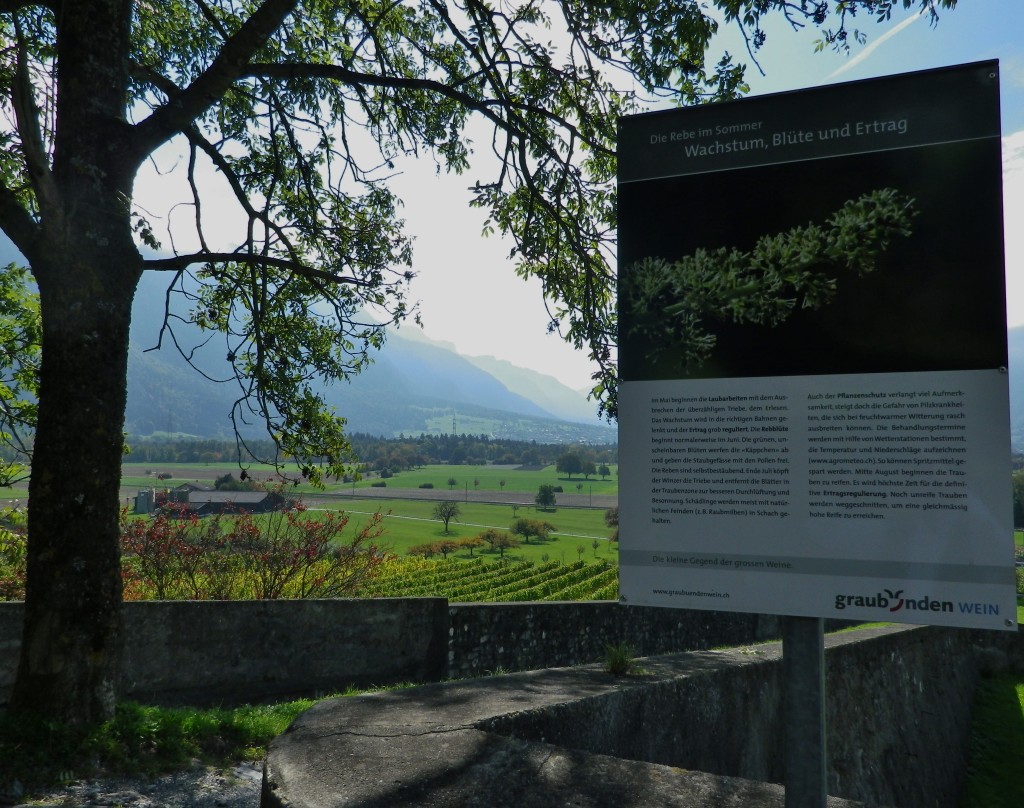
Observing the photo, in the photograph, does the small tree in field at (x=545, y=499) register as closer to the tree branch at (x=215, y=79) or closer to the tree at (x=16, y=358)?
the tree at (x=16, y=358)

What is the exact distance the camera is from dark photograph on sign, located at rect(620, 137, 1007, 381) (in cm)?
210

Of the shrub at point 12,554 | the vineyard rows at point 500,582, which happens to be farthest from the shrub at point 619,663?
the vineyard rows at point 500,582

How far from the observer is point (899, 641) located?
6.96 meters

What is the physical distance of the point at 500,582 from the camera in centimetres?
4041

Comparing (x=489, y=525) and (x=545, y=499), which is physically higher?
(x=545, y=499)

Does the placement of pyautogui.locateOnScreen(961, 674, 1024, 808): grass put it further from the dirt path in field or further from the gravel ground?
the dirt path in field

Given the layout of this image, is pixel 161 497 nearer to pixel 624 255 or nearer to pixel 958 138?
pixel 624 255

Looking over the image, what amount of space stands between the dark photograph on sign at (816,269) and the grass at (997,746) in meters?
7.87

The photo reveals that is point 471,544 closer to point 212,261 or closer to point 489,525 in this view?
point 489,525

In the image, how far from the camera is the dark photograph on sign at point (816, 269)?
2104 millimetres

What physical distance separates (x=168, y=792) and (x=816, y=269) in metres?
3.80

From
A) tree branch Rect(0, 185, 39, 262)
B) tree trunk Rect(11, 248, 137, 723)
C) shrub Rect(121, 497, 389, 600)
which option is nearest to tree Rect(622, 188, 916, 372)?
tree trunk Rect(11, 248, 137, 723)

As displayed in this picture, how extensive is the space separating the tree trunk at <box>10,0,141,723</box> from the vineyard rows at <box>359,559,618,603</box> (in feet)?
84.9

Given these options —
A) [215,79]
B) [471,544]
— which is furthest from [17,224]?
[471,544]
